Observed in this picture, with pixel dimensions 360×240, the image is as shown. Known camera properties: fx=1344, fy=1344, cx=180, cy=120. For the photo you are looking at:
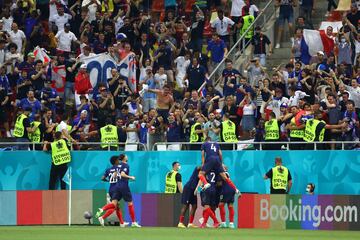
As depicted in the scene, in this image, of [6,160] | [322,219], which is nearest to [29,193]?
[6,160]

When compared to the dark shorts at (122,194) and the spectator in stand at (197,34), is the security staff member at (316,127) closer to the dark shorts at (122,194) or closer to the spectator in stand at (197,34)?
the dark shorts at (122,194)

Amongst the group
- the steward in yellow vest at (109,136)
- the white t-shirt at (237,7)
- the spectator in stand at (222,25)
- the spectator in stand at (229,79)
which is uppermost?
the white t-shirt at (237,7)

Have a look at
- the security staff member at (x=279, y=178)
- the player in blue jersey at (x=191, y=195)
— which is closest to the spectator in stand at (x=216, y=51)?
the security staff member at (x=279, y=178)

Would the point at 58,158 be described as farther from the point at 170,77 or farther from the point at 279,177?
the point at 279,177

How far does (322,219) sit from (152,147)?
668 centimetres

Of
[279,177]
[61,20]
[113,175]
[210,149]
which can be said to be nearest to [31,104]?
[113,175]

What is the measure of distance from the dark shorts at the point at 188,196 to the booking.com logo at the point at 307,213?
6.28 ft

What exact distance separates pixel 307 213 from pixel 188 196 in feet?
11.1

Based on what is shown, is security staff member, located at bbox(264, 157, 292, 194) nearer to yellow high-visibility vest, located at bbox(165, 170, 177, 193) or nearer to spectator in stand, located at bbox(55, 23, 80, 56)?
yellow high-visibility vest, located at bbox(165, 170, 177, 193)

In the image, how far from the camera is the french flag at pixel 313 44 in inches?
1638

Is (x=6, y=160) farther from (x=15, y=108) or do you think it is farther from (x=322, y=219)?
(x=322, y=219)

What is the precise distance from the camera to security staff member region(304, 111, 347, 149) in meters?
37.6

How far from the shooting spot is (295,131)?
38438mm

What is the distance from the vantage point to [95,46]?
148 ft
